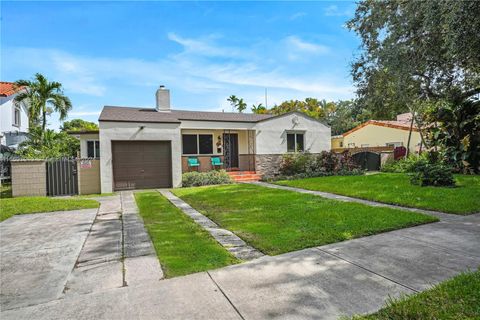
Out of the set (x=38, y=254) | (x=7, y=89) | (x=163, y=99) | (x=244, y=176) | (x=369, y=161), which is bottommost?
(x=38, y=254)

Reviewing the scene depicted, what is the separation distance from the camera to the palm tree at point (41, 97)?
17750 mm

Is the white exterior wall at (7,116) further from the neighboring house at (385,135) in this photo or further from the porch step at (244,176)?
the neighboring house at (385,135)

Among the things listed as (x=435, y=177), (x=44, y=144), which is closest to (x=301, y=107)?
(x=435, y=177)

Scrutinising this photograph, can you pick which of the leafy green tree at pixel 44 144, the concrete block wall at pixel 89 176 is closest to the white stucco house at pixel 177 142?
the concrete block wall at pixel 89 176

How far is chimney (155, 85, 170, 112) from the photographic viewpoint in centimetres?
1684

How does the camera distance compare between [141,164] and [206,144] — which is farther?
[206,144]

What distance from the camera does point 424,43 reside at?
5.85 metres

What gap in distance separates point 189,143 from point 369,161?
1231 centimetres

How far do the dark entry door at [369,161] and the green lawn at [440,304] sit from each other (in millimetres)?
17010

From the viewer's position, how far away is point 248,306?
8.81 ft

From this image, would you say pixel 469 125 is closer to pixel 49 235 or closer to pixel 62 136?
pixel 49 235

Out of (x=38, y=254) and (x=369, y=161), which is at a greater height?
(x=369, y=161)

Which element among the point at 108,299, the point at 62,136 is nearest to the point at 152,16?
the point at 108,299

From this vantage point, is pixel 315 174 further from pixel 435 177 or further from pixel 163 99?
pixel 163 99
